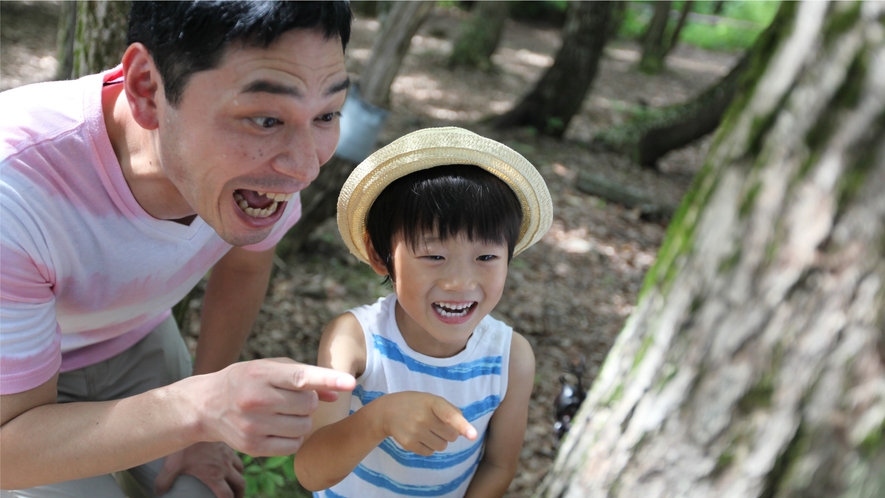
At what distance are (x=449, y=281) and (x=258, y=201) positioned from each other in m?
0.59

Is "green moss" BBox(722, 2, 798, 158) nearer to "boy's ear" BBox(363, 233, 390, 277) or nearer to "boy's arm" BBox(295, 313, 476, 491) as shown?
"boy's arm" BBox(295, 313, 476, 491)

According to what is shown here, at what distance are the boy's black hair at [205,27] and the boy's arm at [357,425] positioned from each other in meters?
0.81

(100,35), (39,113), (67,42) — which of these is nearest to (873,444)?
(39,113)

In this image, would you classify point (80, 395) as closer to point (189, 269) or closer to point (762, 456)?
point (189, 269)

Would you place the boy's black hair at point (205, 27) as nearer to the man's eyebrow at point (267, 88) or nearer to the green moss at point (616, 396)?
the man's eyebrow at point (267, 88)

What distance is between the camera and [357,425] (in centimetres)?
162

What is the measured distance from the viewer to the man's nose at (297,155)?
64.6 inches

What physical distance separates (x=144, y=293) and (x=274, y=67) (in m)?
0.98

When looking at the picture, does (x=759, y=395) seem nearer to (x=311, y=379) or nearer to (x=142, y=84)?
(x=311, y=379)

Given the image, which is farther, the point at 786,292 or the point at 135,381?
the point at 135,381

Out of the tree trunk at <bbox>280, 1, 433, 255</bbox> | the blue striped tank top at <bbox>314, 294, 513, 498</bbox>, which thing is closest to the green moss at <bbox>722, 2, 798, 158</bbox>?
the blue striped tank top at <bbox>314, 294, 513, 498</bbox>

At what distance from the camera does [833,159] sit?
84 centimetres

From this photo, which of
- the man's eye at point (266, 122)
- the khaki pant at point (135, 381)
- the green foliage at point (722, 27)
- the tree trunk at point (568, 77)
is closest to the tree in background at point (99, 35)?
the khaki pant at point (135, 381)

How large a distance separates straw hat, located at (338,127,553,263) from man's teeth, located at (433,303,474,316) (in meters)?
0.37
